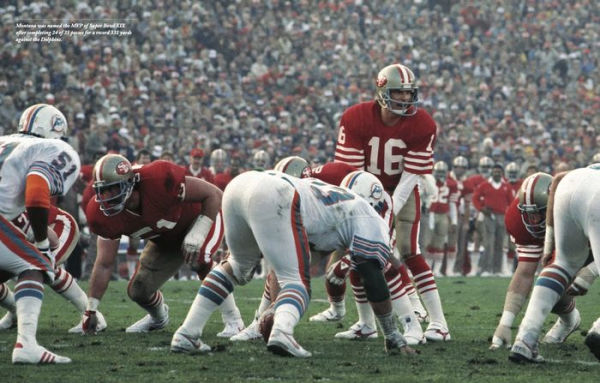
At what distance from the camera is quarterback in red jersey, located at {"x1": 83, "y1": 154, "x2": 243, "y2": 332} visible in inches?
262

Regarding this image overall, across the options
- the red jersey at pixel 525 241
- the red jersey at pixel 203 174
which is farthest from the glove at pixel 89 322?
the red jersey at pixel 203 174

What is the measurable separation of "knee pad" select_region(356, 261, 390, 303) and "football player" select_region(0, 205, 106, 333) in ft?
8.26

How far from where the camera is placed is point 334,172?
729 centimetres

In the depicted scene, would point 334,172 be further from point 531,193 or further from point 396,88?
point 531,193

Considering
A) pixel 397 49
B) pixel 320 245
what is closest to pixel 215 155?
pixel 320 245

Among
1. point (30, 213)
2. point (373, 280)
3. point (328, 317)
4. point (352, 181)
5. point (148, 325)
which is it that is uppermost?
point (352, 181)

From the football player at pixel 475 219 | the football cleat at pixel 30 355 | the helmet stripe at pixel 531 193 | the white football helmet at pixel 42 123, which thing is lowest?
the football player at pixel 475 219

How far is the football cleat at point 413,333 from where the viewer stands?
7023 millimetres

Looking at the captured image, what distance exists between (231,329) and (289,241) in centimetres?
201

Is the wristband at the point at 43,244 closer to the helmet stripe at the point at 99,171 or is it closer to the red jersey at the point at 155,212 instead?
the helmet stripe at the point at 99,171

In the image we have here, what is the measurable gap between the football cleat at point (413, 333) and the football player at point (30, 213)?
2394 millimetres

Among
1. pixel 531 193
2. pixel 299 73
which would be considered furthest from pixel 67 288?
pixel 299 73

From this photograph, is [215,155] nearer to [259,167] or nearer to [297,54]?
[259,167]

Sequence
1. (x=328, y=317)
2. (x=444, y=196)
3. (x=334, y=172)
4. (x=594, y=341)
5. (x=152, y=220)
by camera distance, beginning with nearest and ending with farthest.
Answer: (x=594, y=341)
(x=152, y=220)
(x=334, y=172)
(x=328, y=317)
(x=444, y=196)
